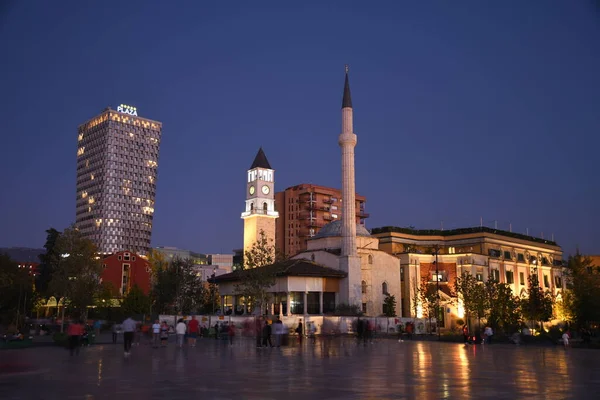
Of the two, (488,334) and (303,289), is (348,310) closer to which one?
(303,289)

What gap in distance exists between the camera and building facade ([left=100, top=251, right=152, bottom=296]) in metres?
92.9

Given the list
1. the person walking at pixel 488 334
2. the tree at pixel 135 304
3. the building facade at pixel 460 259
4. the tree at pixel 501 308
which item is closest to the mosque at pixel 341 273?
the building facade at pixel 460 259

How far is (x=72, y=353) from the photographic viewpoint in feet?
73.2

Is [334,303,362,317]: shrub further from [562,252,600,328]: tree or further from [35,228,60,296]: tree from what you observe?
[35,228,60,296]: tree

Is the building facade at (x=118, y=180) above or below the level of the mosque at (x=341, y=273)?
above

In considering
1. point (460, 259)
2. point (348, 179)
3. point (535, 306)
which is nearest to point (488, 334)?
point (348, 179)

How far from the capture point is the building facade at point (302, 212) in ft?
395

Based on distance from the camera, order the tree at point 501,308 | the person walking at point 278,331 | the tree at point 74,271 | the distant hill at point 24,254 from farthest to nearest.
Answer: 1. the distant hill at point 24,254
2. the tree at point 501,308
3. the tree at point 74,271
4. the person walking at point 278,331

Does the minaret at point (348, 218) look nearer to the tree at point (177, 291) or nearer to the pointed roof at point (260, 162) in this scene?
the tree at point (177, 291)

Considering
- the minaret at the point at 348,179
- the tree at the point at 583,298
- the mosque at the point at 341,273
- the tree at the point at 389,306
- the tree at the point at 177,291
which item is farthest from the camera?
the tree at the point at 389,306

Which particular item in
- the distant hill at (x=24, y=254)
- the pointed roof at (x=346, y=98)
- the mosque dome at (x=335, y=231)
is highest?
the pointed roof at (x=346, y=98)

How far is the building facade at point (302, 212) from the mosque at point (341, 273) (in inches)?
1868

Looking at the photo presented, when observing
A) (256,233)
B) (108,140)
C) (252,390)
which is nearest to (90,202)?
(108,140)

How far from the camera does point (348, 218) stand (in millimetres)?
62344
